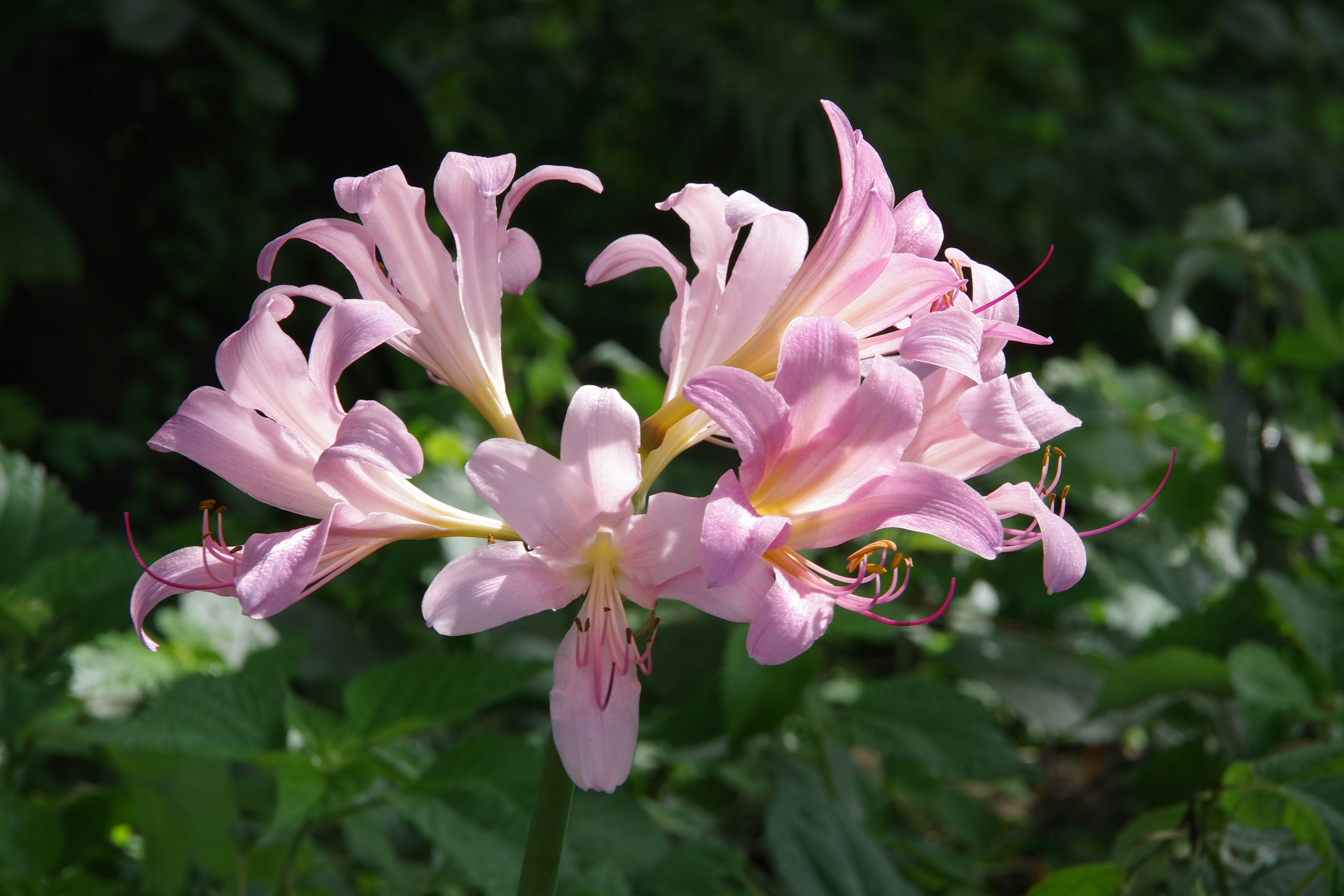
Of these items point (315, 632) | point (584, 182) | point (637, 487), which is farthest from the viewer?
point (315, 632)

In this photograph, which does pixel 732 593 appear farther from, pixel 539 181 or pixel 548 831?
pixel 539 181

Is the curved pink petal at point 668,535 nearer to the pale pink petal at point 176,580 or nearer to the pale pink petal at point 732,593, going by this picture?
the pale pink petal at point 732,593

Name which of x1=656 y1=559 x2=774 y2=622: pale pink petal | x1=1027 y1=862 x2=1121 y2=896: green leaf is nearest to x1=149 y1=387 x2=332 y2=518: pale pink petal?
x1=656 y1=559 x2=774 y2=622: pale pink petal

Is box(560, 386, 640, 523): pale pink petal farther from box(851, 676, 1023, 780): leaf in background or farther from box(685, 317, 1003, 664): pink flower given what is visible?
box(851, 676, 1023, 780): leaf in background

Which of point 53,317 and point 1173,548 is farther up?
point 1173,548

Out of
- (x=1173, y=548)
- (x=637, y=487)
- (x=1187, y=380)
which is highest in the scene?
(x=637, y=487)

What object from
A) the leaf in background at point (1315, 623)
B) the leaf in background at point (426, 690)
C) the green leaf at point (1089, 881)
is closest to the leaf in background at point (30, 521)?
the leaf in background at point (426, 690)

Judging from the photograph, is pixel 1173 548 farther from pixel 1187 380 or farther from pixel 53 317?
pixel 53 317

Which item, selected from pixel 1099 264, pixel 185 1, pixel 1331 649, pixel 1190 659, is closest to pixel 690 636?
pixel 1190 659
